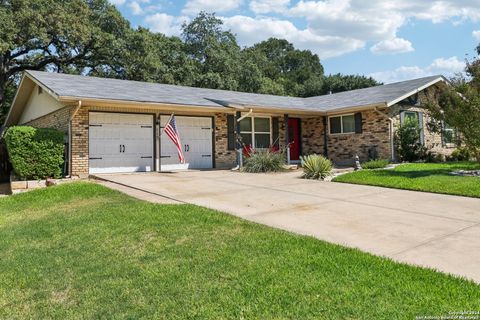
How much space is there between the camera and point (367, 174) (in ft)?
36.9

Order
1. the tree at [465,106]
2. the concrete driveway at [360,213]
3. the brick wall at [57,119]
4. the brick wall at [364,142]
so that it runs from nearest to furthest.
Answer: the concrete driveway at [360,213] < the tree at [465,106] < the brick wall at [57,119] < the brick wall at [364,142]

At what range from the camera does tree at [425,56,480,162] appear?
1065cm

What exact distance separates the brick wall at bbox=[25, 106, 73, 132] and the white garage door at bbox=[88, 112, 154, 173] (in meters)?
0.83

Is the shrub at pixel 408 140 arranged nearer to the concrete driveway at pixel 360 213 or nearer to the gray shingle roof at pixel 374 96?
the gray shingle roof at pixel 374 96

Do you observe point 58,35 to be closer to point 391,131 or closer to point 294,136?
point 294,136

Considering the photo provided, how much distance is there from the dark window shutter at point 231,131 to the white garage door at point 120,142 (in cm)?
333

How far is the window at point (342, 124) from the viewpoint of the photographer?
56.1 ft

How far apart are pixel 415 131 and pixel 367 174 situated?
5.91 m

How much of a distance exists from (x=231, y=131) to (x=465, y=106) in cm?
836

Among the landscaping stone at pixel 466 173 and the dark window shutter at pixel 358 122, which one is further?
the dark window shutter at pixel 358 122

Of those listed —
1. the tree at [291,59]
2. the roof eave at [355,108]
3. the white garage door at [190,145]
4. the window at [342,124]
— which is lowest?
the white garage door at [190,145]

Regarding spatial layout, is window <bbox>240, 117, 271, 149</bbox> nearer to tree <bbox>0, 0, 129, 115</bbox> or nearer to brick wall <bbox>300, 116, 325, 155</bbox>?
brick wall <bbox>300, 116, 325, 155</bbox>

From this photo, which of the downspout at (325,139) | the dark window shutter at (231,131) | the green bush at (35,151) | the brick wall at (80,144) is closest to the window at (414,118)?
the downspout at (325,139)

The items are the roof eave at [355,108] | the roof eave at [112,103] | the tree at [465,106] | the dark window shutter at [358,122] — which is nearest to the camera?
the tree at [465,106]
